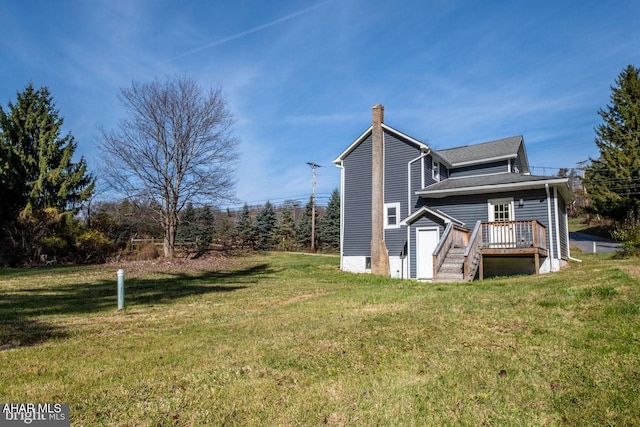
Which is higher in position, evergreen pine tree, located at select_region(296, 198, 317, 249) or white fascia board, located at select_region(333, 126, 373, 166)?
white fascia board, located at select_region(333, 126, 373, 166)

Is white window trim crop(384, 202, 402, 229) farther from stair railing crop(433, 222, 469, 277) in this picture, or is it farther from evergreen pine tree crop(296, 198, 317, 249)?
evergreen pine tree crop(296, 198, 317, 249)

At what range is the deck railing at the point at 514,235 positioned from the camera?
1480 centimetres

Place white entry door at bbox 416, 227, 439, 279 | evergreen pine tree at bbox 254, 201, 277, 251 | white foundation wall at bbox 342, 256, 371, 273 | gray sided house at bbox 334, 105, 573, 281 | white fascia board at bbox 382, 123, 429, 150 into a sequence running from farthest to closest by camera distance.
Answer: evergreen pine tree at bbox 254, 201, 277, 251
white foundation wall at bbox 342, 256, 371, 273
white fascia board at bbox 382, 123, 429, 150
white entry door at bbox 416, 227, 439, 279
gray sided house at bbox 334, 105, 573, 281

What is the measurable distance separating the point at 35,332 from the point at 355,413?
5.86m

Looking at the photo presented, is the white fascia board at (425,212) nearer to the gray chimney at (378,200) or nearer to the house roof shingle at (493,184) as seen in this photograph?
the house roof shingle at (493,184)

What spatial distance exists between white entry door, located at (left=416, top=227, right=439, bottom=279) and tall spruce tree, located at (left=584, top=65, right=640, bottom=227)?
21101 millimetres

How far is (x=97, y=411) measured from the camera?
10.8ft

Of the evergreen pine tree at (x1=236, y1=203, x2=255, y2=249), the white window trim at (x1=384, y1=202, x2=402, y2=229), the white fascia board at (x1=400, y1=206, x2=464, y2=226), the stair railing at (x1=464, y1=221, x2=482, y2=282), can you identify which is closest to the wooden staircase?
the stair railing at (x1=464, y1=221, x2=482, y2=282)

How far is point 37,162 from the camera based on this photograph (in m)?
26.1

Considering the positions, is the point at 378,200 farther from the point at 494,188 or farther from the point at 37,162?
the point at 37,162

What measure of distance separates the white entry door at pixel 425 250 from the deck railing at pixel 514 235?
2.63 m

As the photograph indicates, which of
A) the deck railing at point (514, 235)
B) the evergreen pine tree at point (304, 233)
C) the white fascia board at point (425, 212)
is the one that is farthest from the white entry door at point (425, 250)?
the evergreen pine tree at point (304, 233)

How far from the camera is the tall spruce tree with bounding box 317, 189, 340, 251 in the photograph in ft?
137

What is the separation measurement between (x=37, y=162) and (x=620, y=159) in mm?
42740
